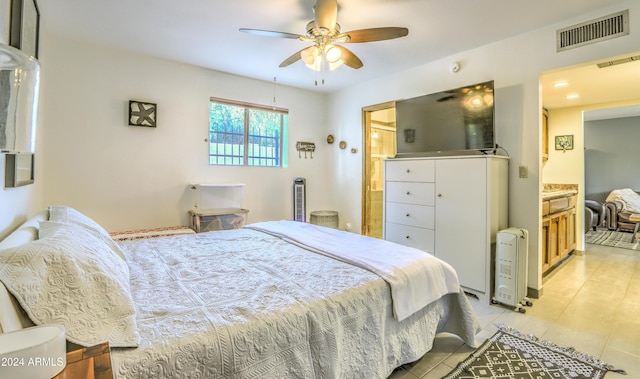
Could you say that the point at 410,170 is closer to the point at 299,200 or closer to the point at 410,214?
the point at 410,214

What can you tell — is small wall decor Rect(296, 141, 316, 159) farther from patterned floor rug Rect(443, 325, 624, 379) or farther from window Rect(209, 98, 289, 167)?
patterned floor rug Rect(443, 325, 624, 379)

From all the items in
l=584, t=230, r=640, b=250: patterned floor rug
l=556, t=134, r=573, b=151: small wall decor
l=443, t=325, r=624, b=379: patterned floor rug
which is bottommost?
l=443, t=325, r=624, b=379: patterned floor rug

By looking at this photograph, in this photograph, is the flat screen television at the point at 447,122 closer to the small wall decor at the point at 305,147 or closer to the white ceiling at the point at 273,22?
the white ceiling at the point at 273,22

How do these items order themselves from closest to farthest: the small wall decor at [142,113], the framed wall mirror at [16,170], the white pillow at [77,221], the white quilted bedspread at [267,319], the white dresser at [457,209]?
the white quilted bedspread at [267,319] → the framed wall mirror at [16,170] → the white pillow at [77,221] → the white dresser at [457,209] → the small wall decor at [142,113]

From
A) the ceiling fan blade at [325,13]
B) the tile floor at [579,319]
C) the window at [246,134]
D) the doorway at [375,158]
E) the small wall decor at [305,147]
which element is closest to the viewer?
the tile floor at [579,319]

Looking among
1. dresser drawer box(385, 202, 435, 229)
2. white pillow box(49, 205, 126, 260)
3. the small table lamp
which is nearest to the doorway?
dresser drawer box(385, 202, 435, 229)

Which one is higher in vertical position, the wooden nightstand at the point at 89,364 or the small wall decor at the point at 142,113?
the small wall decor at the point at 142,113

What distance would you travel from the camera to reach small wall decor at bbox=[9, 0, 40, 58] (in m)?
1.42

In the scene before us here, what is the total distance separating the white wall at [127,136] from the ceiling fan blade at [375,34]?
7.44 feet

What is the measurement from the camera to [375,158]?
194 inches

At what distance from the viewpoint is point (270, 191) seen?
14.0ft

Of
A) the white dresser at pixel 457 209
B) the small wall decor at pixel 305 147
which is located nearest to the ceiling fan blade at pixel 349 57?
the white dresser at pixel 457 209

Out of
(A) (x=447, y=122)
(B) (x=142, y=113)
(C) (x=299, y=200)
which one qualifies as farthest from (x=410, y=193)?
(B) (x=142, y=113)

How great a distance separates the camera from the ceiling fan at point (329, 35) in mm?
2004
